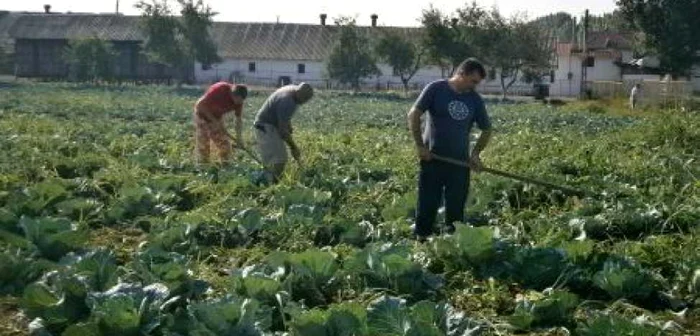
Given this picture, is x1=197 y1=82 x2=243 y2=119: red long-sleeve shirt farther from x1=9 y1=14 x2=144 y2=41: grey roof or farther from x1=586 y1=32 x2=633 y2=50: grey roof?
x1=586 y1=32 x2=633 y2=50: grey roof

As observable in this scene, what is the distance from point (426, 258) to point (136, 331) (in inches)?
101

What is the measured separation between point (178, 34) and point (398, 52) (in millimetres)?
15929

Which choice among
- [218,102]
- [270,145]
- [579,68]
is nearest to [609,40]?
[579,68]

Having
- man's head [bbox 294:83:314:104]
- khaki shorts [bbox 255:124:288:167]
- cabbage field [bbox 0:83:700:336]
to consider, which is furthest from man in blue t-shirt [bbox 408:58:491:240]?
khaki shorts [bbox 255:124:288:167]

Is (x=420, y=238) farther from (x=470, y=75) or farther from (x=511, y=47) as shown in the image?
(x=511, y=47)

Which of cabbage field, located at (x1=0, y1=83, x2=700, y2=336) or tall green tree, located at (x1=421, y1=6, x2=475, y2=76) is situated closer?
cabbage field, located at (x1=0, y1=83, x2=700, y2=336)

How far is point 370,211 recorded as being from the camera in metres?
8.68

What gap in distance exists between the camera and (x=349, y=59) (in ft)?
191

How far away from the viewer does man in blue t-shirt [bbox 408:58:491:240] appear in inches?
288

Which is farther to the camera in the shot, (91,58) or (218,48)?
(218,48)

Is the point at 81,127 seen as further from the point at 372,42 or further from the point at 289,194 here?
the point at 372,42

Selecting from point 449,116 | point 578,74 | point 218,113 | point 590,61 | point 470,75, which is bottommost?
point 218,113

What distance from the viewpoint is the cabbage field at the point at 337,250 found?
184 inches

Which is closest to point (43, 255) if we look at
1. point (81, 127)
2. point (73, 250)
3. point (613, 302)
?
point (73, 250)
